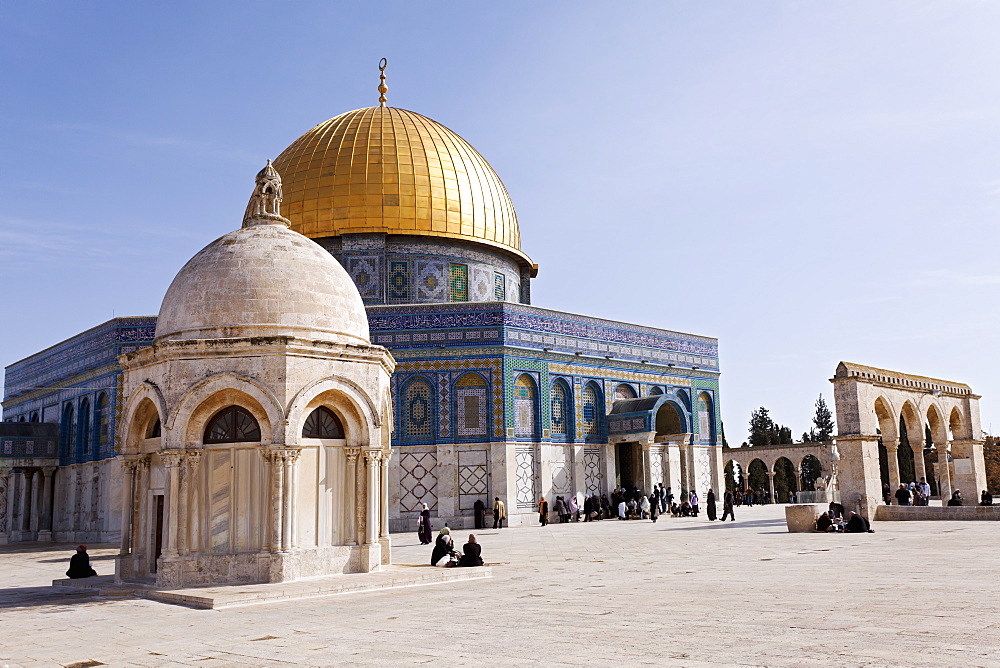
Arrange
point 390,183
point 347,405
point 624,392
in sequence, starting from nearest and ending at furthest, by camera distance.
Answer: point 347,405 → point 624,392 → point 390,183

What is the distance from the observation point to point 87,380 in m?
25.6

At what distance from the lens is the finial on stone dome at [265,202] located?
41.9 feet

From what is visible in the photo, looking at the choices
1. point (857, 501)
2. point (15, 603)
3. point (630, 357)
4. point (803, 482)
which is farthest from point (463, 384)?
point (803, 482)

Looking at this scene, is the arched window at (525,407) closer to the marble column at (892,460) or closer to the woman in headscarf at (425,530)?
the woman in headscarf at (425,530)

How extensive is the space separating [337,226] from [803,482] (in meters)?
28.4

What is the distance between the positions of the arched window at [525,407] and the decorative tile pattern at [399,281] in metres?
4.35

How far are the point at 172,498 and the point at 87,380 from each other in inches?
660

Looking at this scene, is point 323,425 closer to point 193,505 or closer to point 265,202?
point 193,505

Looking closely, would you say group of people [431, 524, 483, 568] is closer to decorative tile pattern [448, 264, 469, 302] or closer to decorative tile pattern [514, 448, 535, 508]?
decorative tile pattern [514, 448, 535, 508]

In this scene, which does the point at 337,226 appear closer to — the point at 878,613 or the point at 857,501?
the point at 857,501

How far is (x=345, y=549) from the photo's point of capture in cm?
1135

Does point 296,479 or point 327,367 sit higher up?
point 327,367

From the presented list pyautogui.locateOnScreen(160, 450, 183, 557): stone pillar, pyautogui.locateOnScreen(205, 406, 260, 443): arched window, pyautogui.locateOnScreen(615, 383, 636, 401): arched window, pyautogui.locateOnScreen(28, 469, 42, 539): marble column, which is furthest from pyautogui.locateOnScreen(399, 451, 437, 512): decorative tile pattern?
pyautogui.locateOnScreen(160, 450, 183, 557): stone pillar

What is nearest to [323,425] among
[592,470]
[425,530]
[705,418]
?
[425,530]
